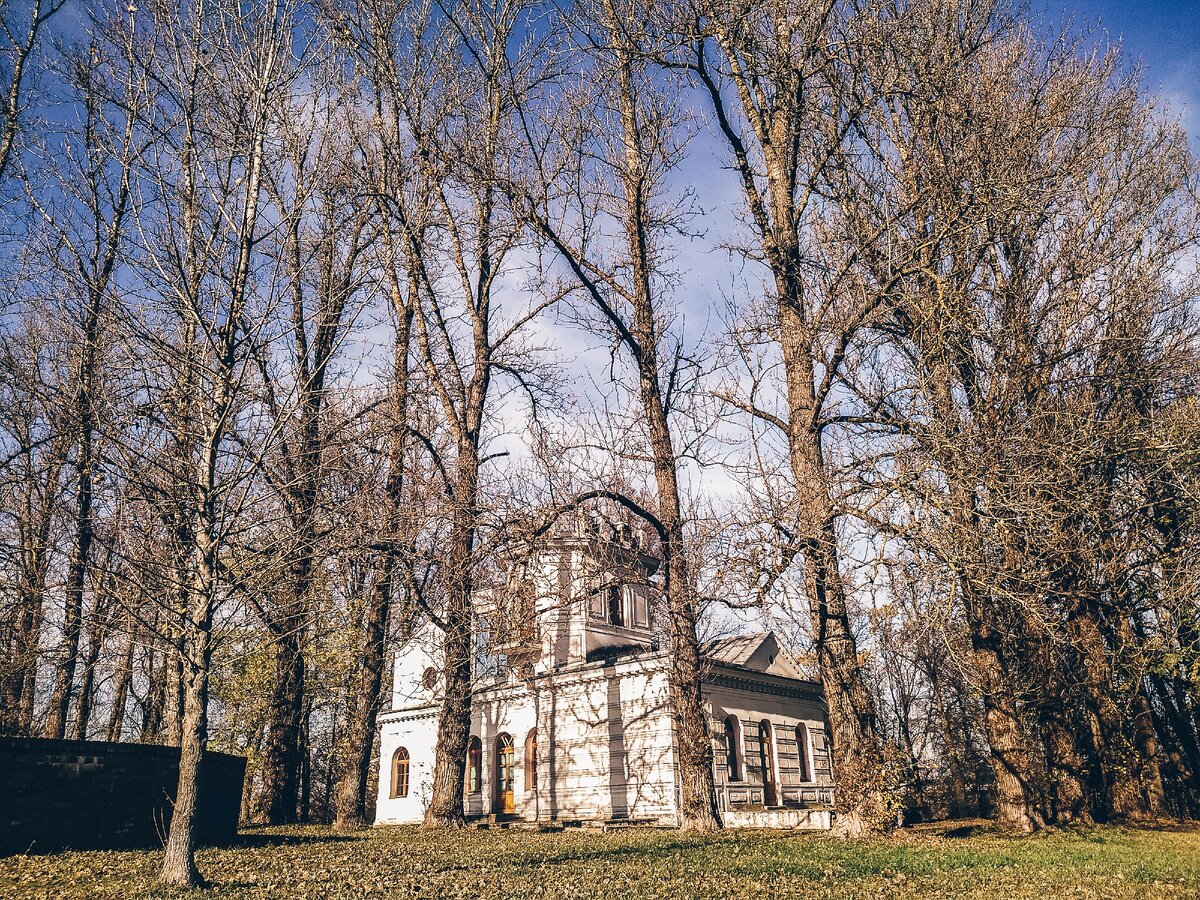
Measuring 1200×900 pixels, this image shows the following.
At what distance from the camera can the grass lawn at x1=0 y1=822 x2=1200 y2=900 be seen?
7305mm

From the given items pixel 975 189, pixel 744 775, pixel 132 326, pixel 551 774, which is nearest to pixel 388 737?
pixel 551 774

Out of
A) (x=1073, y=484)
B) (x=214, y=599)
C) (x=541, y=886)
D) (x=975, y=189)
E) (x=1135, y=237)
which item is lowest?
(x=541, y=886)

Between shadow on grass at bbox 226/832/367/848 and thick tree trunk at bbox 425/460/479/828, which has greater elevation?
thick tree trunk at bbox 425/460/479/828

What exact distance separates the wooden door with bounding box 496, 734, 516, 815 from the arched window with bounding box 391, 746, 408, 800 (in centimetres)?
547

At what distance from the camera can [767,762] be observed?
25.5m

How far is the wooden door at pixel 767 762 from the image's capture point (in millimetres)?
25234

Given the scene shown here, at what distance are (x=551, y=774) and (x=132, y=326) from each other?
21039 mm

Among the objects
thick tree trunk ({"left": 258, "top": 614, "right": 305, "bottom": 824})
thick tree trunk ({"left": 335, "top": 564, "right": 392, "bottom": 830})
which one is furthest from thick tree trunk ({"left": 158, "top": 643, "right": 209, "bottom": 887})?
thick tree trunk ({"left": 258, "top": 614, "right": 305, "bottom": 824})

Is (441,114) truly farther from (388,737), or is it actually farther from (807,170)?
(388,737)

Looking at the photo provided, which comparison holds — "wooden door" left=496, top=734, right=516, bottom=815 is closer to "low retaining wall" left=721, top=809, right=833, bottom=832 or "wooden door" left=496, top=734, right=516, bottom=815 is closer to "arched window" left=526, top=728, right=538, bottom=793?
"arched window" left=526, top=728, right=538, bottom=793

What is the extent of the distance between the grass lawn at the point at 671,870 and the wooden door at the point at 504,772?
15.2 meters

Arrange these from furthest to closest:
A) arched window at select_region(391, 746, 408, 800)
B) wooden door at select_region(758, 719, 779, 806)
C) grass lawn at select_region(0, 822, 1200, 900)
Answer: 1. arched window at select_region(391, 746, 408, 800)
2. wooden door at select_region(758, 719, 779, 806)
3. grass lawn at select_region(0, 822, 1200, 900)

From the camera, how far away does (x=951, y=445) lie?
401 inches

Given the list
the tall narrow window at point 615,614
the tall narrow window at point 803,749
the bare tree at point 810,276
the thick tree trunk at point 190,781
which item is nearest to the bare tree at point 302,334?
the thick tree trunk at point 190,781
